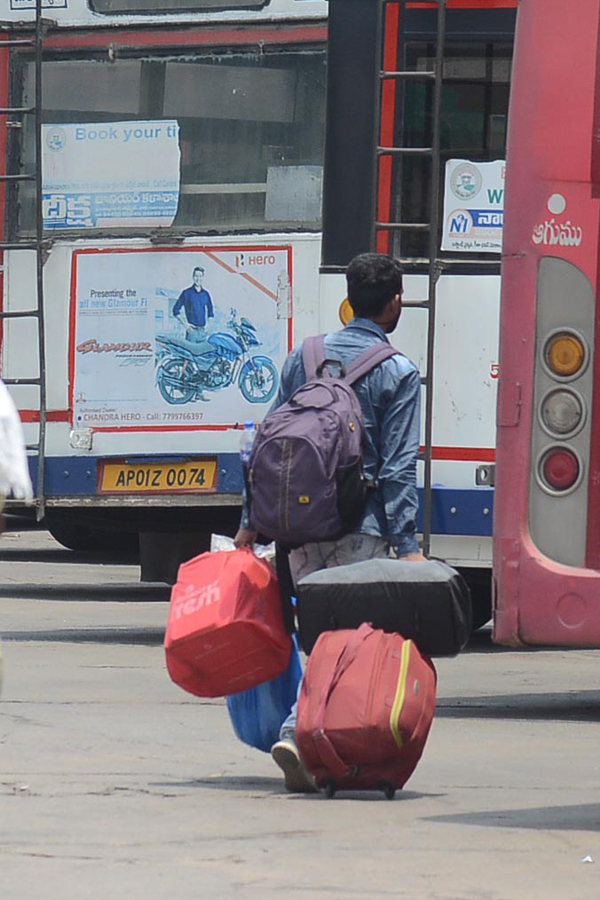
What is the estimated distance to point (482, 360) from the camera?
10031mm

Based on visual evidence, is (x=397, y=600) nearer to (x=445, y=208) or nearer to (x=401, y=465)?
(x=401, y=465)

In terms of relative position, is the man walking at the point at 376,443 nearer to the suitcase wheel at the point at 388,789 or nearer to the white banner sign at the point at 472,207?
the suitcase wheel at the point at 388,789

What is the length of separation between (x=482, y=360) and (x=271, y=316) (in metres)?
1.24

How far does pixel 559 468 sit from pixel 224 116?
15.6 ft

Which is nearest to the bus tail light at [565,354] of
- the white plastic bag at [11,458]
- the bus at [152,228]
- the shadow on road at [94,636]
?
the white plastic bag at [11,458]

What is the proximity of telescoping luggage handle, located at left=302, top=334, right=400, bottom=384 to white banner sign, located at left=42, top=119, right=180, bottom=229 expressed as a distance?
4.17 meters

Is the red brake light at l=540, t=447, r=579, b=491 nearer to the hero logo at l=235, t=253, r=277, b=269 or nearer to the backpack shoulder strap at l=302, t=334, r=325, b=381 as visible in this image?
the backpack shoulder strap at l=302, t=334, r=325, b=381

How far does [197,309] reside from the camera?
10867 mm

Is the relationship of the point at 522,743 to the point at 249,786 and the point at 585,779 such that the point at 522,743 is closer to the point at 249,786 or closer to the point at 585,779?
the point at 585,779

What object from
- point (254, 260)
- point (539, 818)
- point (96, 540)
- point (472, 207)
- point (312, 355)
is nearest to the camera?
point (539, 818)

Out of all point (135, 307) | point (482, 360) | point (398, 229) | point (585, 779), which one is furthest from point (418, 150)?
point (585, 779)

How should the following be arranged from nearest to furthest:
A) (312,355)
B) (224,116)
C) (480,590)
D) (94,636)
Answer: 1. (312,355)
2. (480,590)
3. (224,116)
4. (94,636)

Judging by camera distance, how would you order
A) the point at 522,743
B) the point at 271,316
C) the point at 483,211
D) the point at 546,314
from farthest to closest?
1. the point at 271,316
2. the point at 483,211
3. the point at 522,743
4. the point at 546,314

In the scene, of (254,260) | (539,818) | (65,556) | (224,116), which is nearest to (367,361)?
(539,818)
